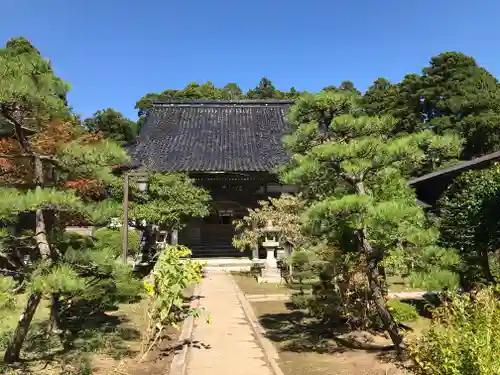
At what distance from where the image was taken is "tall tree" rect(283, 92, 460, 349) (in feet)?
15.7

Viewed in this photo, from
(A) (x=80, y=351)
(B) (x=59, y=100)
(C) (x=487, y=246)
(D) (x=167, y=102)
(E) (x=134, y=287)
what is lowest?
(A) (x=80, y=351)

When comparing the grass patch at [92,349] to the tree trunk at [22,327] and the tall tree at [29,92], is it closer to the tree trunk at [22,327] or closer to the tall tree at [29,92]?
the tree trunk at [22,327]

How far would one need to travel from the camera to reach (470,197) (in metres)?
8.34

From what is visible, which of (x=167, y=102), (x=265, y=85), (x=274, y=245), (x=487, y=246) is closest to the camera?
(x=487, y=246)

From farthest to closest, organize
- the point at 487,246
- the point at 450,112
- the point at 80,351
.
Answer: the point at 450,112 → the point at 487,246 → the point at 80,351

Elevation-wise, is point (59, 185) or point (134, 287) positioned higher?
point (59, 185)

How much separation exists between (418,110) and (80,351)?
33445 mm

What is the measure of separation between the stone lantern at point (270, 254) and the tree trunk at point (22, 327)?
9675mm

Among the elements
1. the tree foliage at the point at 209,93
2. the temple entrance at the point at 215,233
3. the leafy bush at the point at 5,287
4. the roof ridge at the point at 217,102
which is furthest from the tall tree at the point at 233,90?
the leafy bush at the point at 5,287

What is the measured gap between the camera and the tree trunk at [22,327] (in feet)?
17.1

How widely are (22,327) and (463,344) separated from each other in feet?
16.0

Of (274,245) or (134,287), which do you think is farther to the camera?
(274,245)

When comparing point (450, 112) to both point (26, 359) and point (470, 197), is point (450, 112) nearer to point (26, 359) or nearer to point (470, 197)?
point (470, 197)

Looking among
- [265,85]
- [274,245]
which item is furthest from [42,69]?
[265,85]
